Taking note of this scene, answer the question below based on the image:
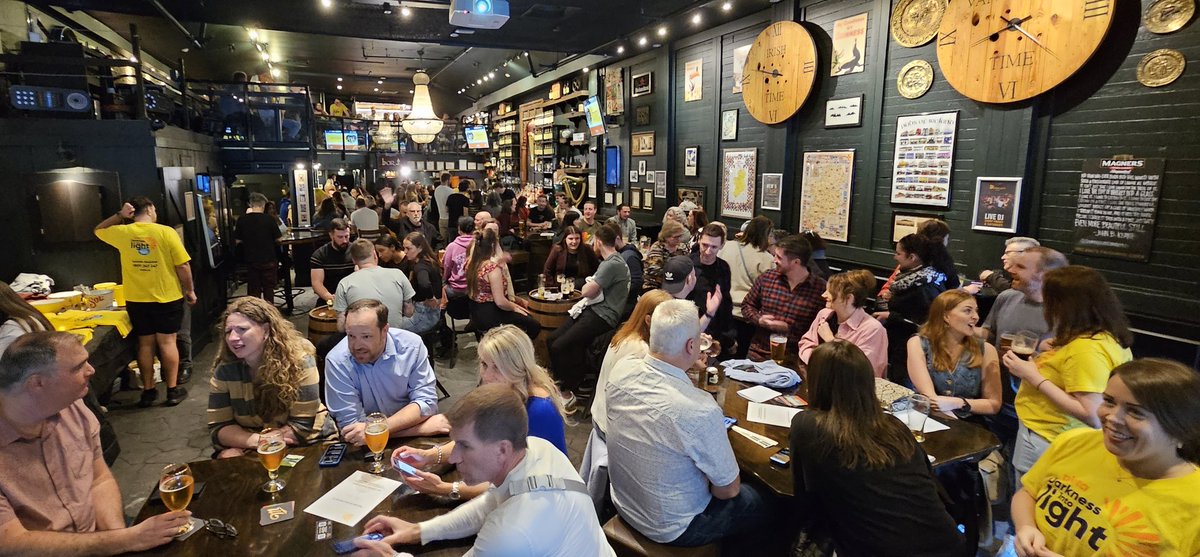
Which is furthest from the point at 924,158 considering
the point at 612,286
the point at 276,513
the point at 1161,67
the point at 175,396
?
the point at 175,396

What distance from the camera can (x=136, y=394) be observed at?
5.33 metres

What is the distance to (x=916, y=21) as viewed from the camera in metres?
5.30

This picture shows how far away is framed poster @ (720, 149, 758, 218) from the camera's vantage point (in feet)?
24.7

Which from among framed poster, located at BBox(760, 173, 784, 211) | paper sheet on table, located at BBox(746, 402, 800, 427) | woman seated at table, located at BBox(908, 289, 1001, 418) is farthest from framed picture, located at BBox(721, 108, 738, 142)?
paper sheet on table, located at BBox(746, 402, 800, 427)

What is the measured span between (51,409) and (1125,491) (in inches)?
132

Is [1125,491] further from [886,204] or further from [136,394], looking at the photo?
[136,394]

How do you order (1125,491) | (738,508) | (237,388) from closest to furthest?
(1125,491), (738,508), (237,388)

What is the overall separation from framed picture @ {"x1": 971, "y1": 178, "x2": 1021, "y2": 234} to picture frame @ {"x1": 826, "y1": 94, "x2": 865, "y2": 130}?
151 centimetres

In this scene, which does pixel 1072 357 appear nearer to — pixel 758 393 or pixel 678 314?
pixel 758 393

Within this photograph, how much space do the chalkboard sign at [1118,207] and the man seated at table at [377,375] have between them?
4612 mm

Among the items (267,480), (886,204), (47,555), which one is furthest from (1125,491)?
(886,204)

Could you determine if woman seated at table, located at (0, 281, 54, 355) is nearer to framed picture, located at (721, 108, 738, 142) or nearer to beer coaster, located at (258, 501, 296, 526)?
beer coaster, located at (258, 501, 296, 526)

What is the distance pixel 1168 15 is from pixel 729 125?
14.9 ft

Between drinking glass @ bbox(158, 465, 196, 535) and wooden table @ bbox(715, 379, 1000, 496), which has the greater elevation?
drinking glass @ bbox(158, 465, 196, 535)
